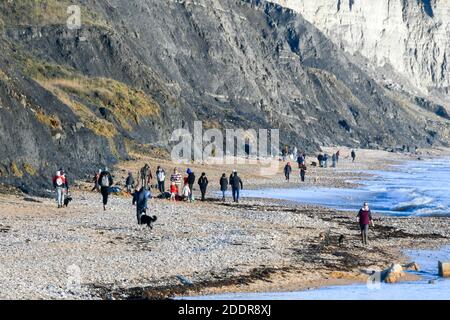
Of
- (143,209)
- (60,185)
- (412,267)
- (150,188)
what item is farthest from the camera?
(150,188)

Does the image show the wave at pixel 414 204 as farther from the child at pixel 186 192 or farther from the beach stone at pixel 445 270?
the beach stone at pixel 445 270

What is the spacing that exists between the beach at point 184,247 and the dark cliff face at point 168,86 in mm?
5565

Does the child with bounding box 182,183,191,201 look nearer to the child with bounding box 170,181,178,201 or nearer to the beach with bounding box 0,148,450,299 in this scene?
the child with bounding box 170,181,178,201

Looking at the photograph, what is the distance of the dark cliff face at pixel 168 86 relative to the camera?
1646 inches

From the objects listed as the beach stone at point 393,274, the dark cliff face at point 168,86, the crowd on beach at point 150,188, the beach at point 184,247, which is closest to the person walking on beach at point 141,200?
the crowd on beach at point 150,188

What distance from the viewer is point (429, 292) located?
17.7 m

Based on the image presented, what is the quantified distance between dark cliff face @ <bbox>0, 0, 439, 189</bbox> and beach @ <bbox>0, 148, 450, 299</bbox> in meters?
5.56

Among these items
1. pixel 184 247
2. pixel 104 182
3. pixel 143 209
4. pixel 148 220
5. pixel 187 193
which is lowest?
pixel 184 247

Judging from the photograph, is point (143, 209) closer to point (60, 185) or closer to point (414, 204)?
point (60, 185)

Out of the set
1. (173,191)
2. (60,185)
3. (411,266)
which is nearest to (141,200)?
(60,185)

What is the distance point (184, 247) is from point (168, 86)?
58.2 m

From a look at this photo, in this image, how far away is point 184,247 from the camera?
2231 centimetres
